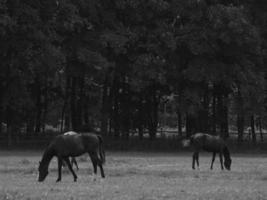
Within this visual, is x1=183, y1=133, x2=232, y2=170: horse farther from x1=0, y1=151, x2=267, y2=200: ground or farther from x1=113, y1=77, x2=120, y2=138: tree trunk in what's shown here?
x1=113, y1=77, x2=120, y2=138: tree trunk

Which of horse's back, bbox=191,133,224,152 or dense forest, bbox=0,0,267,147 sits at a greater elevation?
dense forest, bbox=0,0,267,147

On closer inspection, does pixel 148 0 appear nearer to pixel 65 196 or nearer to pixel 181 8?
pixel 181 8

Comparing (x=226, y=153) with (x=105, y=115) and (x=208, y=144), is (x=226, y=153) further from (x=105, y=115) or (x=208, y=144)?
(x=105, y=115)

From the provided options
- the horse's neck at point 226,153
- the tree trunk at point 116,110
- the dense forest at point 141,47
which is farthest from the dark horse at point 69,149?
the tree trunk at point 116,110

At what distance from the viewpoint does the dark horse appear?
21.4 meters

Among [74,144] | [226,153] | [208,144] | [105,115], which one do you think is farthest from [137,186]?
[105,115]

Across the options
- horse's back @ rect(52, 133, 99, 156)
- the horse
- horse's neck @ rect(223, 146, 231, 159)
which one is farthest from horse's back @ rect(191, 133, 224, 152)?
horse's back @ rect(52, 133, 99, 156)

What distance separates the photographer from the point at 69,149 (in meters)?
21.7

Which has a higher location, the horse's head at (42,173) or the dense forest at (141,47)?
the dense forest at (141,47)

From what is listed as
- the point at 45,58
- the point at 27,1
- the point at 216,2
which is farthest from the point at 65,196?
the point at 216,2

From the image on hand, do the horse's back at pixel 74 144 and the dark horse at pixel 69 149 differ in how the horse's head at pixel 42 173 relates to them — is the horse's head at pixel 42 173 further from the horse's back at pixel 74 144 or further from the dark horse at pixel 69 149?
the horse's back at pixel 74 144

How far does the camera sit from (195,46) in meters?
47.8

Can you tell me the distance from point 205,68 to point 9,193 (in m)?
32.1

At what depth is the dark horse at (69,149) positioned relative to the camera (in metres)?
21.4
